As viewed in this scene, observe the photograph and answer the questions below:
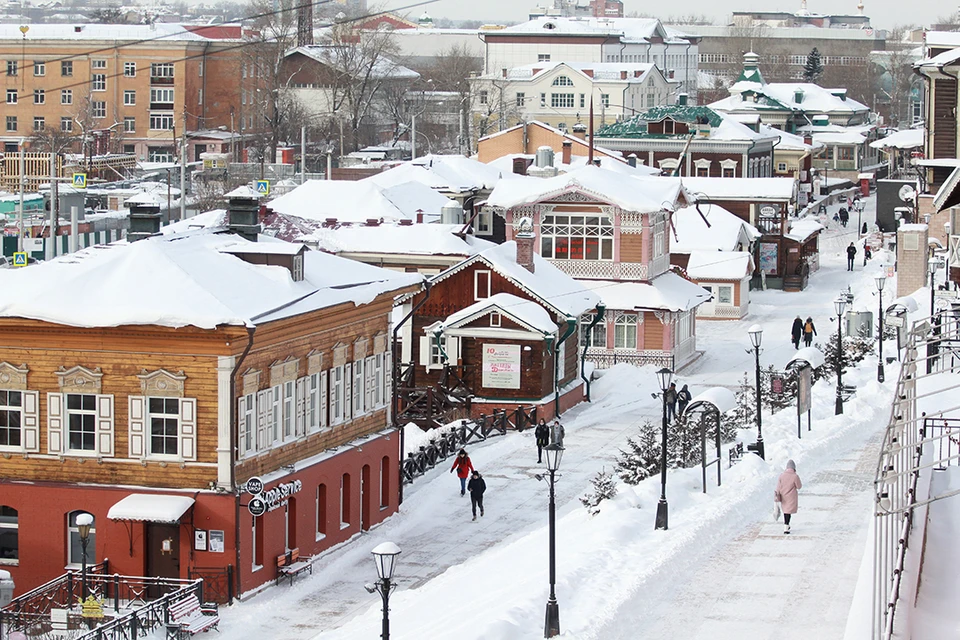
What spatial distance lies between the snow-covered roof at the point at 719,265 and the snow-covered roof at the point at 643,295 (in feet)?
35.2

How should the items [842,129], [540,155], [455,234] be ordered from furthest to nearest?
[842,129]
[540,155]
[455,234]

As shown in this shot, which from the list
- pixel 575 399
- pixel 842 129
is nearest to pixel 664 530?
pixel 575 399

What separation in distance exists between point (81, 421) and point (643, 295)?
2579 cm

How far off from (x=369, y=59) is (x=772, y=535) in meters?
104

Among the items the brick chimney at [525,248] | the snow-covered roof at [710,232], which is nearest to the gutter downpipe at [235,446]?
the brick chimney at [525,248]

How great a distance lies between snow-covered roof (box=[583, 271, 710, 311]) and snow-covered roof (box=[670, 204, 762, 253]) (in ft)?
40.5

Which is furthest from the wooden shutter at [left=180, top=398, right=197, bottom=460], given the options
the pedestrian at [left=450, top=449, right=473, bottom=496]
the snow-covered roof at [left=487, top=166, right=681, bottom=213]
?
the snow-covered roof at [left=487, top=166, right=681, bottom=213]

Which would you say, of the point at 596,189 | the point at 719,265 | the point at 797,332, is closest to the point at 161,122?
the point at 719,265

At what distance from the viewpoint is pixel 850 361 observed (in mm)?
47312

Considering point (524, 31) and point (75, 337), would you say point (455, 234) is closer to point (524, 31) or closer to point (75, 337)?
point (75, 337)

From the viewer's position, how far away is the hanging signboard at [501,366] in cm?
4412

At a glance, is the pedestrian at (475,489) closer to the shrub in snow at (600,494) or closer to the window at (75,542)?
the shrub in snow at (600,494)

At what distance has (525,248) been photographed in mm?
46031

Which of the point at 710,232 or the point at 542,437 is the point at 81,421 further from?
the point at 710,232
